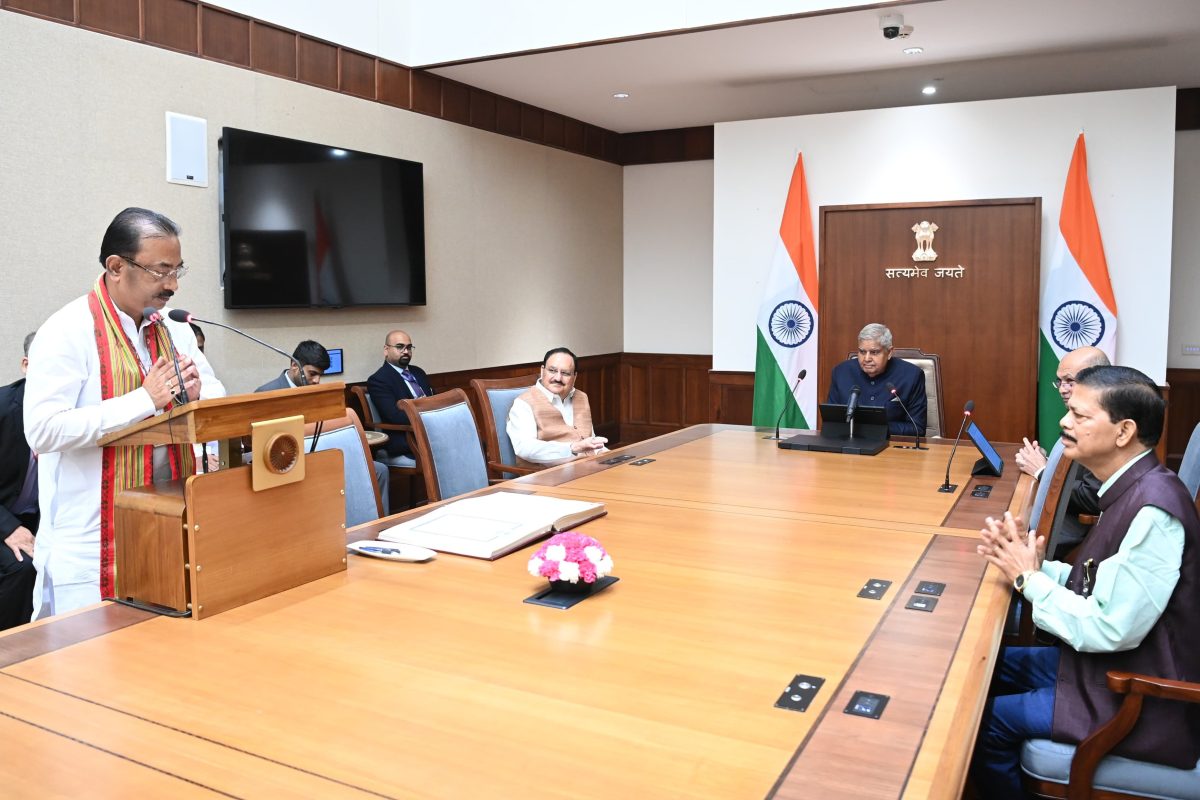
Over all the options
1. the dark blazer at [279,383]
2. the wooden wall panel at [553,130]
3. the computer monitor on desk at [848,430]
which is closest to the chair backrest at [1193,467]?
the computer monitor on desk at [848,430]

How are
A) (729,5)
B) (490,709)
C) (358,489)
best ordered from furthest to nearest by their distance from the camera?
(729,5) → (358,489) → (490,709)

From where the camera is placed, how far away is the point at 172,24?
15.5ft

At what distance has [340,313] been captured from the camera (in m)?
6.00

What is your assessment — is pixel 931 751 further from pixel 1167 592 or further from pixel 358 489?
pixel 358 489

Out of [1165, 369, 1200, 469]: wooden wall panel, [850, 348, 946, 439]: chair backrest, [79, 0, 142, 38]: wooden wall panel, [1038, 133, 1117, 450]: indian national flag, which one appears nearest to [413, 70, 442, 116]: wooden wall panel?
[79, 0, 142, 38]: wooden wall panel

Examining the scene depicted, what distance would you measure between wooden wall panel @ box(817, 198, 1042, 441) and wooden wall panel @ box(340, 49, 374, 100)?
10.6ft

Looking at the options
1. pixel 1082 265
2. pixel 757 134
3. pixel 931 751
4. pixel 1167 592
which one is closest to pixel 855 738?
pixel 931 751

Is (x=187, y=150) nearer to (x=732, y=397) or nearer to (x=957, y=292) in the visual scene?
(x=732, y=397)

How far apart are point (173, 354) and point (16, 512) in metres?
1.89

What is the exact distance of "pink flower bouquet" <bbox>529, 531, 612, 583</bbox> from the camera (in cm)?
197

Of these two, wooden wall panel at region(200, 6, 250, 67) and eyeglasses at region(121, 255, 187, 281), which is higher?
wooden wall panel at region(200, 6, 250, 67)

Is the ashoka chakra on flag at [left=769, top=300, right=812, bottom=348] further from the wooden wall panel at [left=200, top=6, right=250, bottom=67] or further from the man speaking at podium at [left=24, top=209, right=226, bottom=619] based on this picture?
the man speaking at podium at [left=24, top=209, right=226, bottom=619]

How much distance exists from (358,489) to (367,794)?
6.15ft

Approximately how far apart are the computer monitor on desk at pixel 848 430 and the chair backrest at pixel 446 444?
134cm
